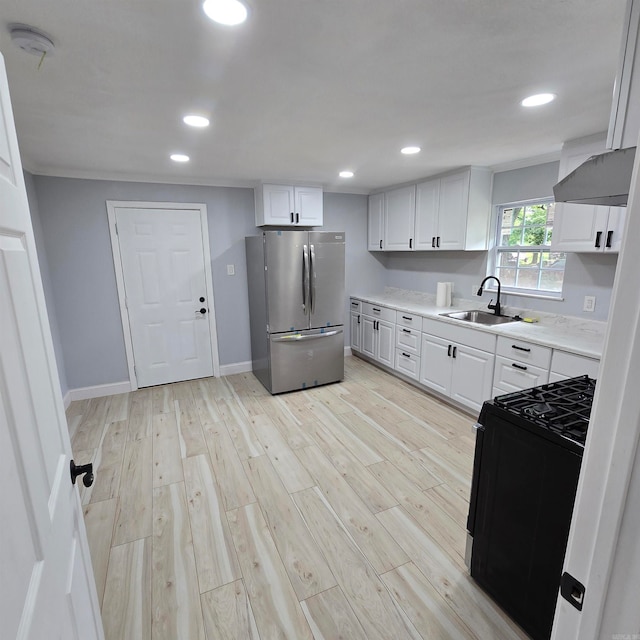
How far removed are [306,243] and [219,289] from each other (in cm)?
132

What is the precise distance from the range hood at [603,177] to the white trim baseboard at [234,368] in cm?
401

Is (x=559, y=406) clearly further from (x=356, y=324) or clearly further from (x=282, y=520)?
(x=356, y=324)

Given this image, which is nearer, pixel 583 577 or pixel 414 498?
pixel 583 577

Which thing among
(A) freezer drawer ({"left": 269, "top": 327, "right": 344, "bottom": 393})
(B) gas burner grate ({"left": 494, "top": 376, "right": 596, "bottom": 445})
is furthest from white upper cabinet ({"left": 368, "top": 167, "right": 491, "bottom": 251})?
(B) gas burner grate ({"left": 494, "top": 376, "right": 596, "bottom": 445})

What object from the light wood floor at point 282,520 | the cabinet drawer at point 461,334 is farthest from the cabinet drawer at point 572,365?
the light wood floor at point 282,520

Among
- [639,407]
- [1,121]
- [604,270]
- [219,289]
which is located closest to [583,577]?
[639,407]

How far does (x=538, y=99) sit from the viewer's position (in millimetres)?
1908

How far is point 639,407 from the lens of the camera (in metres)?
0.52

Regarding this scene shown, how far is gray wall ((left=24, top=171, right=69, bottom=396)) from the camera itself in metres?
3.20

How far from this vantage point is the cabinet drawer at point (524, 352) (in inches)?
102

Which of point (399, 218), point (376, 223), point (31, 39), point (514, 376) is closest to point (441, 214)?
point (399, 218)

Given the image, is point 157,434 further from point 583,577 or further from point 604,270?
point 604,270

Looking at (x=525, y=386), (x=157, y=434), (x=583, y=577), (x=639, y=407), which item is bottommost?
(x=157, y=434)

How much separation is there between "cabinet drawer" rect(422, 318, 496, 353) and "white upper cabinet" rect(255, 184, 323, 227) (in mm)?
1896
